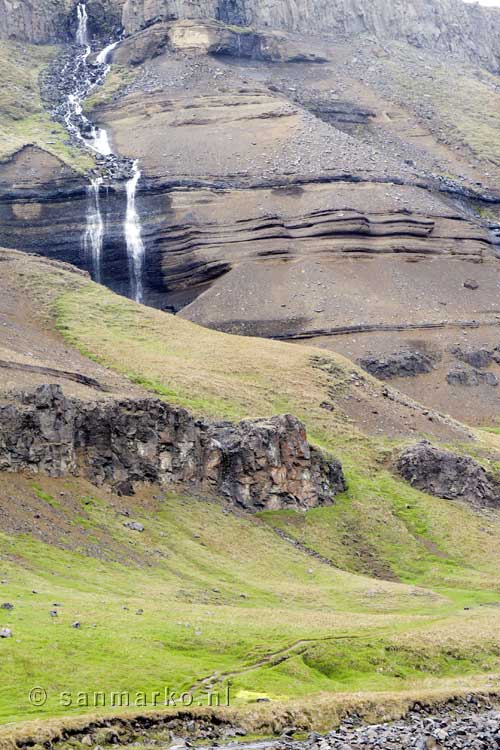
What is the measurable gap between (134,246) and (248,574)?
98592mm

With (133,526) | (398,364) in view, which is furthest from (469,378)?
(133,526)

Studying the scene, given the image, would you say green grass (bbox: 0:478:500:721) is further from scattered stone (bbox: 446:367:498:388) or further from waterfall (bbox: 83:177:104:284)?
waterfall (bbox: 83:177:104:284)

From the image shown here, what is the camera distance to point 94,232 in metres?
182

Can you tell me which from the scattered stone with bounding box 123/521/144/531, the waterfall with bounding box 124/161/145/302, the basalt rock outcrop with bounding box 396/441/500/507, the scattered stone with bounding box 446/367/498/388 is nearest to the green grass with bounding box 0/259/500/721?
the scattered stone with bounding box 123/521/144/531

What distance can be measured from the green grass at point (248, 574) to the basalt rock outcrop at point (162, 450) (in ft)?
7.03

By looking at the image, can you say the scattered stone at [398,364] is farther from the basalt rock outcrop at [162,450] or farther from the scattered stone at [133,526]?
the scattered stone at [133,526]

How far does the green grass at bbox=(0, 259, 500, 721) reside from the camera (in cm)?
5966

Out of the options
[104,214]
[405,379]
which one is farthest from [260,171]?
[405,379]

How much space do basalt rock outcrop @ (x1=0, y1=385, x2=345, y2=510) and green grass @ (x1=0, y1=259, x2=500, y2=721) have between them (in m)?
2.14

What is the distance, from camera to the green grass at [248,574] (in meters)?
59.7

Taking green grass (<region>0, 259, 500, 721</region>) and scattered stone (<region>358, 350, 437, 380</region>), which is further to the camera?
scattered stone (<region>358, 350, 437, 380</region>)

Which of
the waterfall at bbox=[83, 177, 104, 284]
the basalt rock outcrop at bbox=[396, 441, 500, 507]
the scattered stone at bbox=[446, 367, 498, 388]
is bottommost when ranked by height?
the scattered stone at bbox=[446, 367, 498, 388]

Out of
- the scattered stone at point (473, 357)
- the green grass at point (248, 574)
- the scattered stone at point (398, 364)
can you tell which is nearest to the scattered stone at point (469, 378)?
the scattered stone at point (473, 357)

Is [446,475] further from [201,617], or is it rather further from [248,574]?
[201,617]
